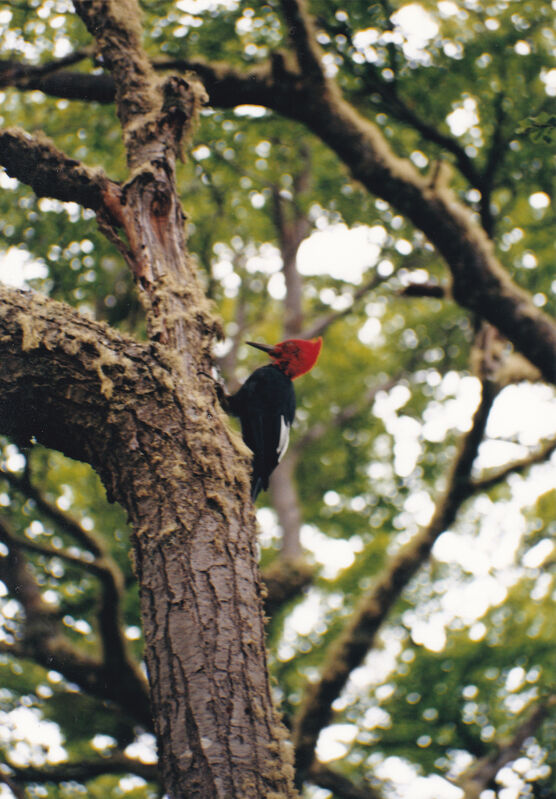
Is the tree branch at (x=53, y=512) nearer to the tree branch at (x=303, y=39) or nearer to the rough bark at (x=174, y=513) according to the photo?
the rough bark at (x=174, y=513)

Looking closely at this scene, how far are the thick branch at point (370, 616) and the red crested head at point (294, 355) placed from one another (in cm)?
153

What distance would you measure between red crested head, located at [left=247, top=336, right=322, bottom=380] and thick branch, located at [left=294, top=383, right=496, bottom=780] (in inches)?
60.2

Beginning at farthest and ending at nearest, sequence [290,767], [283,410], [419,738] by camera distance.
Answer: [419,738]
[283,410]
[290,767]

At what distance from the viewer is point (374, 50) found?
16.5 feet

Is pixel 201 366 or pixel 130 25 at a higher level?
pixel 130 25

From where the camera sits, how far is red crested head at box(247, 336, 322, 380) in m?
4.39

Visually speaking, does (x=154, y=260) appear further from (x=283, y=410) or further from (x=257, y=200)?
(x=257, y=200)

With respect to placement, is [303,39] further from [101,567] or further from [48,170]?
[101,567]

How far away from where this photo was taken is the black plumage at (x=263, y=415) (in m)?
3.94

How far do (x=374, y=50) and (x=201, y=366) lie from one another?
3.93 metres

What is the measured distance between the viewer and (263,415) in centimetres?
399

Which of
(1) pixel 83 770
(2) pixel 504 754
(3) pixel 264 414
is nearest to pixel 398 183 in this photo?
(3) pixel 264 414

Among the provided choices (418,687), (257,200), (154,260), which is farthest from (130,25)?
(418,687)

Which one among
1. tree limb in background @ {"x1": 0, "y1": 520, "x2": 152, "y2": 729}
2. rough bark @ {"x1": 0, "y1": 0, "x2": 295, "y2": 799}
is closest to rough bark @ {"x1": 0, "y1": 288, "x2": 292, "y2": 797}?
rough bark @ {"x1": 0, "y1": 0, "x2": 295, "y2": 799}
